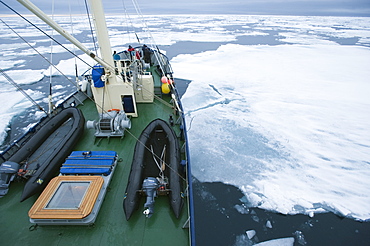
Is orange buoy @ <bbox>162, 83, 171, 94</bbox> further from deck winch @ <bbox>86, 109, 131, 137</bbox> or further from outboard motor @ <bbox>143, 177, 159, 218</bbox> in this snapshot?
outboard motor @ <bbox>143, 177, 159, 218</bbox>

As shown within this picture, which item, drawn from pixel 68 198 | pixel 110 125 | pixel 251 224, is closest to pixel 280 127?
pixel 251 224

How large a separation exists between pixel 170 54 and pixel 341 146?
21.8 m

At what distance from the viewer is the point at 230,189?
24.2ft

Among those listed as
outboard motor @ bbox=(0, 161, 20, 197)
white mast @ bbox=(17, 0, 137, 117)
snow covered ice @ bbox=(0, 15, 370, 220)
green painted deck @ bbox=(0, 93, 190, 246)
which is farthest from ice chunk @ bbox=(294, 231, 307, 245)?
outboard motor @ bbox=(0, 161, 20, 197)

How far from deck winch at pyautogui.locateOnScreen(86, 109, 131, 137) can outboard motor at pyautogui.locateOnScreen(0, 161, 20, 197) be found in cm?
216

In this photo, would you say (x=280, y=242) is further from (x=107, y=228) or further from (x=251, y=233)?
(x=107, y=228)

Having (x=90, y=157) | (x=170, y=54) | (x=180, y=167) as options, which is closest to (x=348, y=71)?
(x=170, y=54)

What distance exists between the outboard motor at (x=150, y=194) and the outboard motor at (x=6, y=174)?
324cm

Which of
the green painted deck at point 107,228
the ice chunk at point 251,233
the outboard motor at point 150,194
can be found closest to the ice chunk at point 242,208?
the ice chunk at point 251,233

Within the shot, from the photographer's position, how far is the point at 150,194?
4.25 m

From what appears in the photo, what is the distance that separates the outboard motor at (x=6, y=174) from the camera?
15.1 ft

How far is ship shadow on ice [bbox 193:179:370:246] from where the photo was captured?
5.82 meters

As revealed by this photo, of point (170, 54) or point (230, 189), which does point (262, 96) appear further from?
point (170, 54)

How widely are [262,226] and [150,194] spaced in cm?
411
